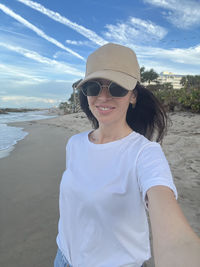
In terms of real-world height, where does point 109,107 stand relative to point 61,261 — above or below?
above

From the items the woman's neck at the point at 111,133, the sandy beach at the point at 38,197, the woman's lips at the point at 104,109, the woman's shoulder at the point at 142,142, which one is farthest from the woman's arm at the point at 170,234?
the sandy beach at the point at 38,197

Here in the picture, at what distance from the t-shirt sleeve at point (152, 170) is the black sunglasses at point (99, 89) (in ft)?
1.41

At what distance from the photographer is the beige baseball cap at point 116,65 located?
1.19 meters

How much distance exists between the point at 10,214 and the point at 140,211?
2.62m

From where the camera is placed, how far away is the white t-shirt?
0.92 m

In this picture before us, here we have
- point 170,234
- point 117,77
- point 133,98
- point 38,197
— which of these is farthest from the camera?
point 38,197

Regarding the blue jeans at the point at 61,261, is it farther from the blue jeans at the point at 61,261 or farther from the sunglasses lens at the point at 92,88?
the sunglasses lens at the point at 92,88

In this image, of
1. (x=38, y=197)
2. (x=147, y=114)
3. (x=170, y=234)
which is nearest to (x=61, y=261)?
(x=170, y=234)

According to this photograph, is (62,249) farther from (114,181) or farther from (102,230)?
(114,181)

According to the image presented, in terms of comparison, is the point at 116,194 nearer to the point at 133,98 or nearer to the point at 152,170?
the point at 152,170

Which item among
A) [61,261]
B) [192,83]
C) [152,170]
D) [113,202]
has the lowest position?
[61,261]

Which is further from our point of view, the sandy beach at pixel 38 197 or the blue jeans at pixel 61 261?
the sandy beach at pixel 38 197

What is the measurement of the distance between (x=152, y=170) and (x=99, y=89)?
0.69 meters

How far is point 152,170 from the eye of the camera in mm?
899
